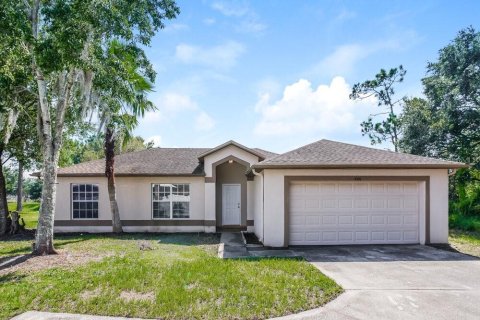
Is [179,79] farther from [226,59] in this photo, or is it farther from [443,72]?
[443,72]

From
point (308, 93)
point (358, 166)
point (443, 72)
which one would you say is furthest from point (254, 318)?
point (443, 72)

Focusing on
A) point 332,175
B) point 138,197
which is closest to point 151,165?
point 138,197

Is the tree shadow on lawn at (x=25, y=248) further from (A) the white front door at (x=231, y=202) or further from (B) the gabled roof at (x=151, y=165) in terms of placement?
(A) the white front door at (x=231, y=202)

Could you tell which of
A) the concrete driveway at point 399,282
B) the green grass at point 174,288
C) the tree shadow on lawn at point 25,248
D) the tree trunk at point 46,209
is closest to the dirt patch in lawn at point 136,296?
the green grass at point 174,288

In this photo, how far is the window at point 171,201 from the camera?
47.8 ft

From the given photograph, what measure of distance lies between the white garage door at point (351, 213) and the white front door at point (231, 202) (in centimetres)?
499

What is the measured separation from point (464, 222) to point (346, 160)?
365 inches

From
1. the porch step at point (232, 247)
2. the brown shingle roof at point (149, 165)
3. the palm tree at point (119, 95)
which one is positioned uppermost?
the palm tree at point (119, 95)

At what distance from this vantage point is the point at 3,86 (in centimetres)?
786

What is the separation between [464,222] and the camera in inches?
597

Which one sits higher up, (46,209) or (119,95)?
(119,95)

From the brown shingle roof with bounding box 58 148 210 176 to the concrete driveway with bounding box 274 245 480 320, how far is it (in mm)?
7054

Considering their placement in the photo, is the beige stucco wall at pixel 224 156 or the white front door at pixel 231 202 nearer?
the beige stucco wall at pixel 224 156

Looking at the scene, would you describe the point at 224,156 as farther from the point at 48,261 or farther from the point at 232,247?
the point at 48,261
